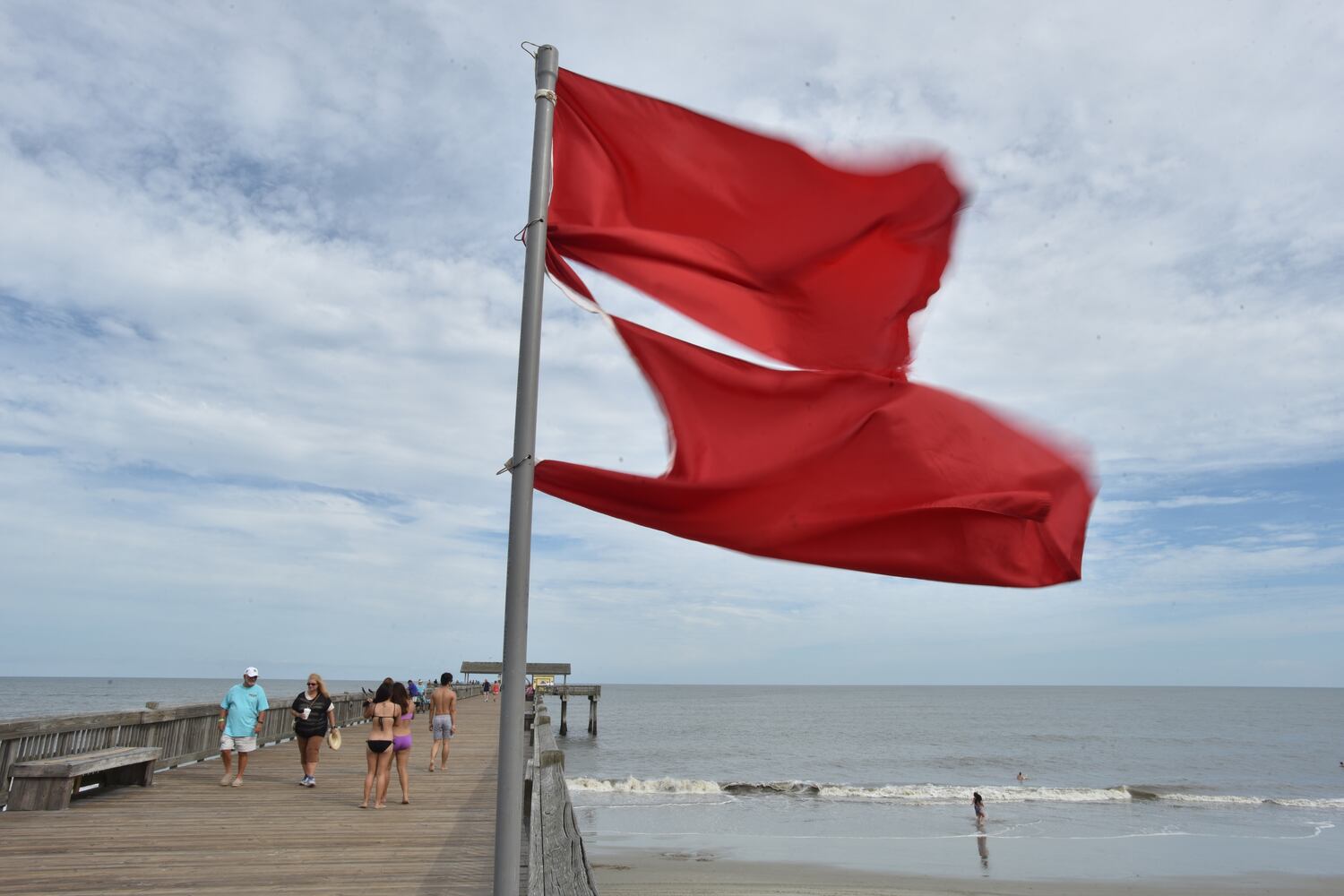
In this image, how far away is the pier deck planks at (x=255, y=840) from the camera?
6.67m

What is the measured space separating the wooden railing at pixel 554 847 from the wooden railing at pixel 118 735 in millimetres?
5060

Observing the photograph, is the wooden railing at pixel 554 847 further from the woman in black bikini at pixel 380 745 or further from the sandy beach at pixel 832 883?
the sandy beach at pixel 832 883

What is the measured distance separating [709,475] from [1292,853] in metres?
28.2

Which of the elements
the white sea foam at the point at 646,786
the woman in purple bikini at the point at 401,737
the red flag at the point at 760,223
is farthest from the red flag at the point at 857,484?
the white sea foam at the point at 646,786

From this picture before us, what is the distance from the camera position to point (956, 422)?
4312 mm

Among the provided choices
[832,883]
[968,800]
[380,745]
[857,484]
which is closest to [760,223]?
[857,484]

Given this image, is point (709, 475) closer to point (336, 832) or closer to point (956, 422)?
point (956, 422)

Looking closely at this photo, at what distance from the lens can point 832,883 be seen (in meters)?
18.9

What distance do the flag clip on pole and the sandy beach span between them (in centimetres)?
1530

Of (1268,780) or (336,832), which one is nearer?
(336,832)

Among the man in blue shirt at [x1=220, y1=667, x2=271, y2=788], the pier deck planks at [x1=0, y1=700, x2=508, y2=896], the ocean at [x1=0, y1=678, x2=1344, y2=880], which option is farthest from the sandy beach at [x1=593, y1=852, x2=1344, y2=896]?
the man in blue shirt at [x1=220, y1=667, x2=271, y2=788]

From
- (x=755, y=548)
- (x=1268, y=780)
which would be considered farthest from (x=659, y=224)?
(x=1268, y=780)

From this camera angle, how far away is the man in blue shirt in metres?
11.3

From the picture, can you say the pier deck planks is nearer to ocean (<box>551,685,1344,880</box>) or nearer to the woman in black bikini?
the woman in black bikini
